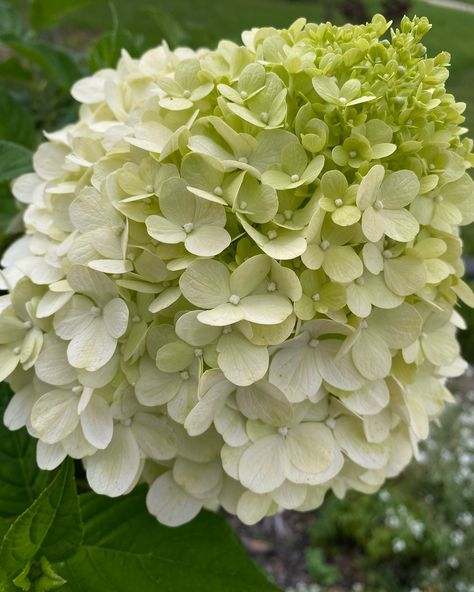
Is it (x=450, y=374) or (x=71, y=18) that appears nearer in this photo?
(x=450, y=374)

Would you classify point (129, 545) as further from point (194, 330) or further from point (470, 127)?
point (470, 127)

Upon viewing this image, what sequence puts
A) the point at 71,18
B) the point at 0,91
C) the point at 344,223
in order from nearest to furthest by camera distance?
the point at 344,223 < the point at 0,91 < the point at 71,18

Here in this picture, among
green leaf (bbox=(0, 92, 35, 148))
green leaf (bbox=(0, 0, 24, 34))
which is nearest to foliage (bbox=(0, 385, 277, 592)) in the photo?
green leaf (bbox=(0, 92, 35, 148))

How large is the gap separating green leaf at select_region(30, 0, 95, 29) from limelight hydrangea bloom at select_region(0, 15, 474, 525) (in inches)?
19.3

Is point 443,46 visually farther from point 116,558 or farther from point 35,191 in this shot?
point 116,558

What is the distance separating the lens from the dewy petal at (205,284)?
1.36ft

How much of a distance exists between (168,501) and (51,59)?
1.87 feet

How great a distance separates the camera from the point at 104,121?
22.1 inches

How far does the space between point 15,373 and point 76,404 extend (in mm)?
65

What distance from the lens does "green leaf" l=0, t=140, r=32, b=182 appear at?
61 cm

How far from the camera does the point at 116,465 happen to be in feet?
1.56

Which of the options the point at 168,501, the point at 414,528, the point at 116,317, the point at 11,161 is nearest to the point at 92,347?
the point at 116,317

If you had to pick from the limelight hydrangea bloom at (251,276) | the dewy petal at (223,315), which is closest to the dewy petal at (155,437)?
the limelight hydrangea bloom at (251,276)

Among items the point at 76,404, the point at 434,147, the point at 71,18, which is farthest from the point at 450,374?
the point at 71,18
